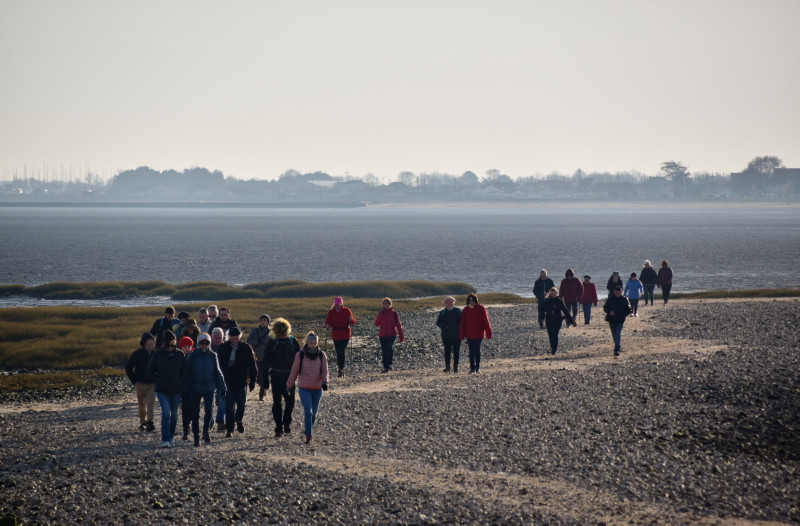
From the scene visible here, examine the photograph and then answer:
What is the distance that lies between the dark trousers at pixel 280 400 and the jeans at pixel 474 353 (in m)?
7.39

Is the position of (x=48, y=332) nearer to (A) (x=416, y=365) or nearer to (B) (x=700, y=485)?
(A) (x=416, y=365)

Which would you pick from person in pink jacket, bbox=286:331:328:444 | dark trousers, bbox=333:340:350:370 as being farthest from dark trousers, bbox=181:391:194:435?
dark trousers, bbox=333:340:350:370

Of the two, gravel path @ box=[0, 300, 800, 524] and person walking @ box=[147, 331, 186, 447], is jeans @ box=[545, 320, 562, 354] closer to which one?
gravel path @ box=[0, 300, 800, 524]

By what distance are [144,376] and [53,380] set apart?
34.0 ft

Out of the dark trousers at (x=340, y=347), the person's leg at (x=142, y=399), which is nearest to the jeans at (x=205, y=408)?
the person's leg at (x=142, y=399)

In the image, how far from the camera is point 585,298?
102ft

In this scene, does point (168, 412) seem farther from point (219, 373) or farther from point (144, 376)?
point (144, 376)

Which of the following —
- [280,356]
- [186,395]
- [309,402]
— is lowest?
[309,402]

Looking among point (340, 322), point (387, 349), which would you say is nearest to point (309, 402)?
point (340, 322)

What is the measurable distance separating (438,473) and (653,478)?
3.63m

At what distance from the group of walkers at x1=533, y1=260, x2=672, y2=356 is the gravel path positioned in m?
2.01

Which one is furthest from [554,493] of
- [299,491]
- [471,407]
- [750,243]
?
[750,243]

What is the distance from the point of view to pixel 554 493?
12.5 metres

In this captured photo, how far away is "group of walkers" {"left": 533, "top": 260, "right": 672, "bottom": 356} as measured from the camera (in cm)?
2384
